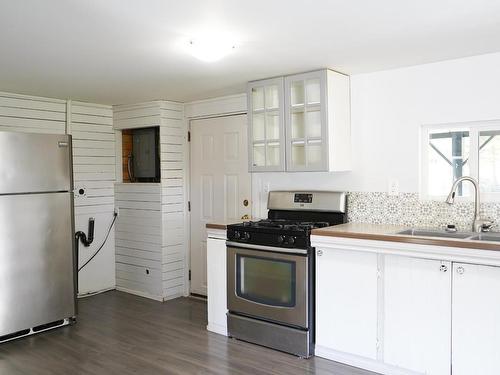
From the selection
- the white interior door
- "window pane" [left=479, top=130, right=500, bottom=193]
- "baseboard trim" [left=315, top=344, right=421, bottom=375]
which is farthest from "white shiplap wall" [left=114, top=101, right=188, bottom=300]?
"window pane" [left=479, top=130, right=500, bottom=193]

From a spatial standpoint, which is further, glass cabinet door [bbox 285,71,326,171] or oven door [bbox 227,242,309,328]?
glass cabinet door [bbox 285,71,326,171]

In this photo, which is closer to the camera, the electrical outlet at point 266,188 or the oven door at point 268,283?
the oven door at point 268,283

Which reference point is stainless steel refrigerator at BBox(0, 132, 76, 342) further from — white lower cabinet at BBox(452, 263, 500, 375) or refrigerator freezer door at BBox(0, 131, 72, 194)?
white lower cabinet at BBox(452, 263, 500, 375)

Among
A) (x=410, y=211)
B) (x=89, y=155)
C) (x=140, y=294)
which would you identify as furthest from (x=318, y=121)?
(x=140, y=294)

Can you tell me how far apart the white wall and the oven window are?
0.86 metres

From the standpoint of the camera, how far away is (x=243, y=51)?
9.59 ft

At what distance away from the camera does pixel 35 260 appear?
3746 mm

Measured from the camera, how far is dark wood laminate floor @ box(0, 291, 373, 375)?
10.2ft

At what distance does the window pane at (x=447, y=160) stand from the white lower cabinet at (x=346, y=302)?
0.87 m

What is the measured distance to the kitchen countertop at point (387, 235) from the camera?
257 centimetres

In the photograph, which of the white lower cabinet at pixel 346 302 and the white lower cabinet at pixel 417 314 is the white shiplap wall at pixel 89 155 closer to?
the white lower cabinet at pixel 346 302

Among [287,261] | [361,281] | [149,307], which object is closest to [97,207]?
[149,307]


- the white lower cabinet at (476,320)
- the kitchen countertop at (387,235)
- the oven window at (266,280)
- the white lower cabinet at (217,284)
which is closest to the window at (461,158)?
the kitchen countertop at (387,235)

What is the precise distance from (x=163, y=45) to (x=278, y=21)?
2.55 feet
